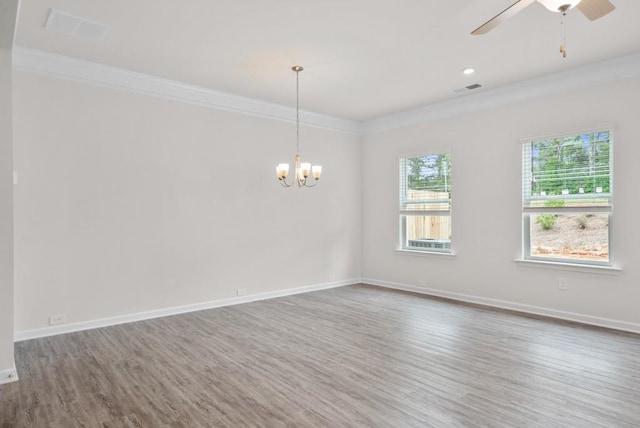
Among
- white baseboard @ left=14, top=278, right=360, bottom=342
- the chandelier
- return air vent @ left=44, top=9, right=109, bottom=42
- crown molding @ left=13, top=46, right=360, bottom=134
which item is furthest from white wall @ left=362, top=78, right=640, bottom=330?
return air vent @ left=44, top=9, right=109, bottom=42

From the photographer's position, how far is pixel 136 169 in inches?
189

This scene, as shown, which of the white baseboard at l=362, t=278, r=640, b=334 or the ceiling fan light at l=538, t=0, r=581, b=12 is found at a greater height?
the ceiling fan light at l=538, t=0, r=581, b=12

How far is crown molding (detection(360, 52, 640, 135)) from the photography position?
14.2 feet

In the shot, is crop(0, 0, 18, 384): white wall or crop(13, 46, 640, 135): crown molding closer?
crop(0, 0, 18, 384): white wall

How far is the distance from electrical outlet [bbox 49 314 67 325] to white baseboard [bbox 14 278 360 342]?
0.04 metres

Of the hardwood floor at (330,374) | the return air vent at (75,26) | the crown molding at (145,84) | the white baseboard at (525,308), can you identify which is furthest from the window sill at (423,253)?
the return air vent at (75,26)

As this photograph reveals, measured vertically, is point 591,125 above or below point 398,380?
above

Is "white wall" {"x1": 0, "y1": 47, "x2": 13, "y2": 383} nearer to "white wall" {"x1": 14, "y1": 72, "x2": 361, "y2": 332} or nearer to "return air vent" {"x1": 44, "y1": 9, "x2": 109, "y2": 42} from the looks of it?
"return air vent" {"x1": 44, "y1": 9, "x2": 109, "y2": 42}

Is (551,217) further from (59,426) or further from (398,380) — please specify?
(59,426)

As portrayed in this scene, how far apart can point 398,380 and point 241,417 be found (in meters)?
1.23

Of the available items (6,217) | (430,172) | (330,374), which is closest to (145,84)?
(6,217)

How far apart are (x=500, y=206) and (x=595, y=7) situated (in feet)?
10.5

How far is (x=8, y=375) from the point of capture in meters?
3.09

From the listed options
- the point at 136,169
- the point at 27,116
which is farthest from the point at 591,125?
the point at 27,116
